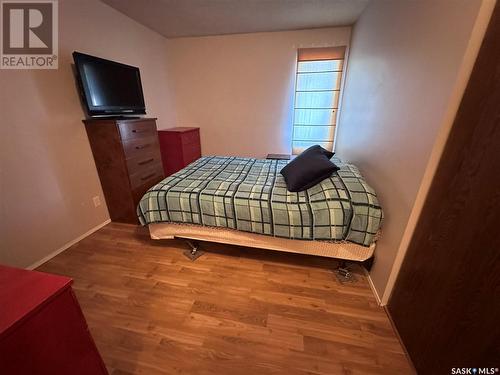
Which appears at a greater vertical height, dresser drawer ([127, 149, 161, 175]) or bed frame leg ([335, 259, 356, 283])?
dresser drawer ([127, 149, 161, 175])

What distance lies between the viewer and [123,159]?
2.08 m

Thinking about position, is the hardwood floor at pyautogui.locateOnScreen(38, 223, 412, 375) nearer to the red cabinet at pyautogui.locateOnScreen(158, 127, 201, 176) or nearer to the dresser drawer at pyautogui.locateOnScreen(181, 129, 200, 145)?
the red cabinet at pyautogui.locateOnScreen(158, 127, 201, 176)

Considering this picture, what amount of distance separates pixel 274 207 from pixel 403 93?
1126mm

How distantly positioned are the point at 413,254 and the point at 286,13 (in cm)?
283

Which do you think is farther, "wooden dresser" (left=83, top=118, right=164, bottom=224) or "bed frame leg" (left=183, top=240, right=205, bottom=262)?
"wooden dresser" (left=83, top=118, right=164, bottom=224)

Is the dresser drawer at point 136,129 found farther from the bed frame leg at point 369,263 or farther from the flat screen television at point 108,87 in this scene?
the bed frame leg at point 369,263

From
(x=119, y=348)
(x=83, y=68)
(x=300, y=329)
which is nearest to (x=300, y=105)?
(x=83, y=68)

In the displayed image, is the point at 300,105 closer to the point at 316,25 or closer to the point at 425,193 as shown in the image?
the point at 316,25

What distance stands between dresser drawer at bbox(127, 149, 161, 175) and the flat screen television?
0.51 m

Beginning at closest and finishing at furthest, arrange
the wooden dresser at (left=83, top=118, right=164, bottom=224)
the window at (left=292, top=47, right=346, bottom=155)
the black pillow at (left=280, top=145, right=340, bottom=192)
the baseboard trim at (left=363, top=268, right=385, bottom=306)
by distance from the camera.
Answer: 1. the baseboard trim at (left=363, top=268, right=385, bottom=306)
2. the black pillow at (left=280, top=145, right=340, bottom=192)
3. the wooden dresser at (left=83, top=118, right=164, bottom=224)
4. the window at (left=292, top=47, right=346, bottom=155)

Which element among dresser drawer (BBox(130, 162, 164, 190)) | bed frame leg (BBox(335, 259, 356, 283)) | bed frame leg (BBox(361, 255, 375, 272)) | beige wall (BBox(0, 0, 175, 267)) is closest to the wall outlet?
beige wall (BBox(0, 0, 175, 267))

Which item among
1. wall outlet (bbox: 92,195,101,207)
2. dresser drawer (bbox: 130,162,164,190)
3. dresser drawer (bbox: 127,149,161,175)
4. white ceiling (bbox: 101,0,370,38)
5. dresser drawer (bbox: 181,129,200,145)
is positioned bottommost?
wall outlet (bbox: 92,195,101,207)

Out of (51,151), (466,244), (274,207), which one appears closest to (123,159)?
(51,151)

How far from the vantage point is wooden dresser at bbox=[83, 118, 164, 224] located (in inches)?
79.4
